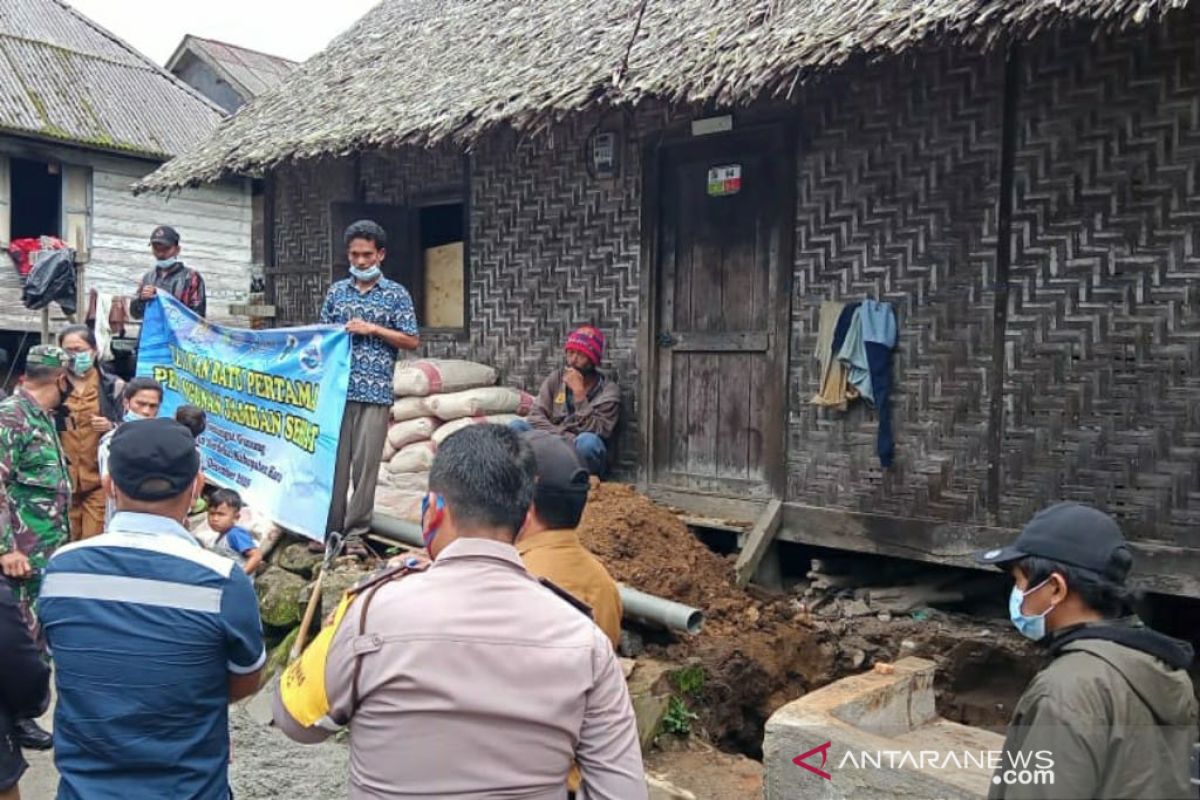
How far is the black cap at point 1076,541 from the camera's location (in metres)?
2.13

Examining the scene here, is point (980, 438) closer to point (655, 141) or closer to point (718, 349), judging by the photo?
point (718, 349)

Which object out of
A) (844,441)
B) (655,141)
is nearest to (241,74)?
(655,141)

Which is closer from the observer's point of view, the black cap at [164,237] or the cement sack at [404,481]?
the cement sack at [404,481]

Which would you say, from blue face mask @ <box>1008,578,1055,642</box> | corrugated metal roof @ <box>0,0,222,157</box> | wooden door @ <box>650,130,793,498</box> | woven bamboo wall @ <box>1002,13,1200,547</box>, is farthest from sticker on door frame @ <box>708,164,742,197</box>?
corrugated metal roof @ <box>0,0,222,157</box>

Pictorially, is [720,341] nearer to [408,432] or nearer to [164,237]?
[408,432]

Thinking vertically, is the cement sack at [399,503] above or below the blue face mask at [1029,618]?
below

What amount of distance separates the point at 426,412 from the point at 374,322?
1.49 m

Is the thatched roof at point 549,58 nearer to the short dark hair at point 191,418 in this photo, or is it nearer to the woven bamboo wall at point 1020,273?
the woven bamboo wall at point 1020,273

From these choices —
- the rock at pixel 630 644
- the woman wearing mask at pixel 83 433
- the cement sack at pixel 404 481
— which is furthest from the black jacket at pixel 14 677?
the cement sack at pixel 404 481

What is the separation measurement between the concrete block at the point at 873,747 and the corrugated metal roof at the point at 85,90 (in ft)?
38.5

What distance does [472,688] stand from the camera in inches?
69.7

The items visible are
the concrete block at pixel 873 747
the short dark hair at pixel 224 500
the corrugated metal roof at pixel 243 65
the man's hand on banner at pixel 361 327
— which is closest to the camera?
the concrete block at pixel 873 747

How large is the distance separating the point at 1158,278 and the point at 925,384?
1293 mm

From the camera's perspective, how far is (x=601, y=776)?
1908mm
